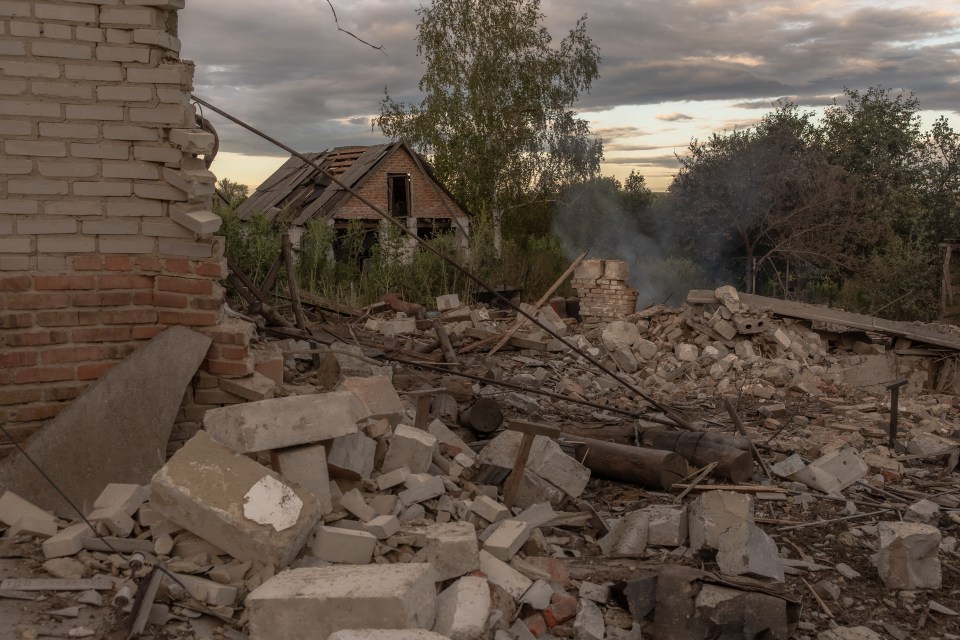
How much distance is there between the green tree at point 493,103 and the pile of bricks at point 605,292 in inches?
336

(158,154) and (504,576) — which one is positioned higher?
(158,154)

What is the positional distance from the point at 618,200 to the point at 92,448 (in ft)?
95.4

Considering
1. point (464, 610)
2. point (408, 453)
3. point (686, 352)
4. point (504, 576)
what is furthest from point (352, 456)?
point (686, 352)

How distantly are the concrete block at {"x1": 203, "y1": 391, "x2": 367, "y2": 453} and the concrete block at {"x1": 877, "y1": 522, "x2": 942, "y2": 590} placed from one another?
3.35 m

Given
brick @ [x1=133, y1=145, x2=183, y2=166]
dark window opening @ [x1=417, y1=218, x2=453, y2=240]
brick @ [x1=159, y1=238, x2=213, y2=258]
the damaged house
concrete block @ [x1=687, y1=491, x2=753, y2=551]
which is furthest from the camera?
dark window opening @ [x1=417, y1=218, x2=453, y2=240]

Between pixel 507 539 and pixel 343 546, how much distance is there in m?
0.92

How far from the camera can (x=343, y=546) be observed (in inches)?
157

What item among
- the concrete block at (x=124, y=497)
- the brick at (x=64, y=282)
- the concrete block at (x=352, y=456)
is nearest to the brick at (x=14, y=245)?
the brick at (x=64, y=282)

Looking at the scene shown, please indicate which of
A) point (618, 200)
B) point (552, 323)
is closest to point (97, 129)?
point (552, 323)

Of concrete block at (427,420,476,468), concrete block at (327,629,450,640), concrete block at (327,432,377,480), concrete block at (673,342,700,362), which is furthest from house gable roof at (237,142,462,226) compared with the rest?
concrete block at (327,629,450,640)

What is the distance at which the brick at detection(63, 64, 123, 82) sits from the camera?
4.55 meters

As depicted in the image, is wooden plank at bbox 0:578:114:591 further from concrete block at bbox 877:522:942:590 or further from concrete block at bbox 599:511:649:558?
concrete block at bbox 877:522:942:590

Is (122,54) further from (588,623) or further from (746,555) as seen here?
(746,555)

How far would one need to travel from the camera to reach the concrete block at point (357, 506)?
173 inches
